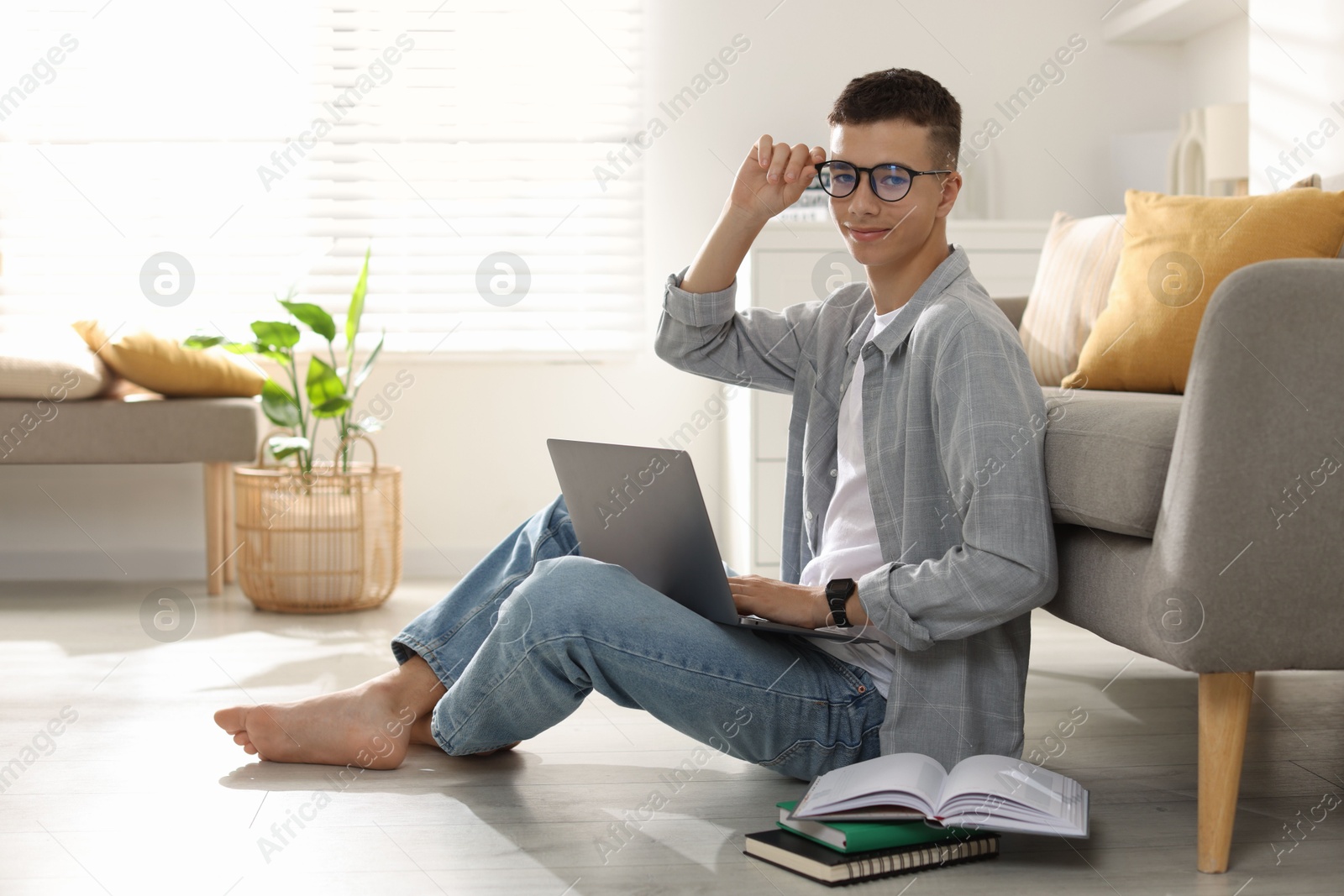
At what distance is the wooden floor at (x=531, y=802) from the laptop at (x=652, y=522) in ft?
0.85

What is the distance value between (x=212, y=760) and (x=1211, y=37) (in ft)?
10.4

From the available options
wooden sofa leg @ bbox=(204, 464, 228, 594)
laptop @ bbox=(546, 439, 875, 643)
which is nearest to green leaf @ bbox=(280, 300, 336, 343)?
wooden sofa leg @ bbox=(204, 464, 228, 594)

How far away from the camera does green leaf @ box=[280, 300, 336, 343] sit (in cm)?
287

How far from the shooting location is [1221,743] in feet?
4.04

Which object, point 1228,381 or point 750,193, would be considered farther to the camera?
point 750,193

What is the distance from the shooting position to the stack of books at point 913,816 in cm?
121

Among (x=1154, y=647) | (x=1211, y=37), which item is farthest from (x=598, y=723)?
(x=1211, y=37)

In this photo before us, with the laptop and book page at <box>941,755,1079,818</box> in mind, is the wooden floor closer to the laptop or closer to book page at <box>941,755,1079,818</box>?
book page at <box>941,755,1079,818</box>

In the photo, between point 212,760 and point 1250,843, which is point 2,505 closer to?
point 212,760

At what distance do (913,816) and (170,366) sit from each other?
2.32 meters

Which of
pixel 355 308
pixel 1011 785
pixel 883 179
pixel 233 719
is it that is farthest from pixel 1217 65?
pixel 233 719

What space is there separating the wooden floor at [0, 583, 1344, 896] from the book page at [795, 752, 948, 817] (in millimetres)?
80

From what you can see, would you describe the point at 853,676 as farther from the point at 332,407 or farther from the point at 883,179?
the point at 332,407

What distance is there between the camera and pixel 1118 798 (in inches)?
59.6
